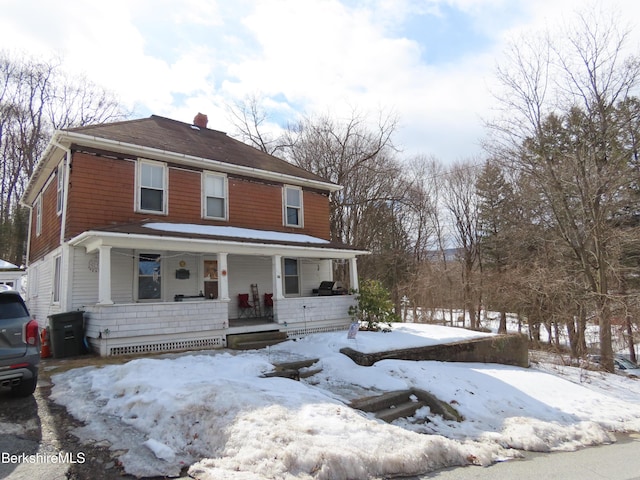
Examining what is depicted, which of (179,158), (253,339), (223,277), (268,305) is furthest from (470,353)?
(179,158)

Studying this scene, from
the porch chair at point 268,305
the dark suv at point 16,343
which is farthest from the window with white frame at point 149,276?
the dark suv at point 16,343

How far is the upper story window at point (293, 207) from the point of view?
14.4 meters

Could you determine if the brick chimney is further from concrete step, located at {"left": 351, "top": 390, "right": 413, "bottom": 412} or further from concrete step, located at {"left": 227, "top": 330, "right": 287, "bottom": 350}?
concrete step, located at {"left": 351, "top": 390, "right": 413, "bottom": 412}

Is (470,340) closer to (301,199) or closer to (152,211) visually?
(301,199)

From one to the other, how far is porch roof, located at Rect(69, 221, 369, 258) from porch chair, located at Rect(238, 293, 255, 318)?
7.26 ft

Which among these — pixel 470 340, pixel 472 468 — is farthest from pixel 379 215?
pixel 472 468

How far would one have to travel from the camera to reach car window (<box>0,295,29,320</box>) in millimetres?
4977

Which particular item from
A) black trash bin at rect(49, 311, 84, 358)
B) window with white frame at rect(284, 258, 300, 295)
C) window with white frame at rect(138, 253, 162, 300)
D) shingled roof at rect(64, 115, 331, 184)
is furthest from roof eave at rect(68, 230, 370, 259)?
shingled roof at rect(64, 115, 331, 184)

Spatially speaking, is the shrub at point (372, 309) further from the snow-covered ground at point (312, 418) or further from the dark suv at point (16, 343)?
the dark suv at point (16, 343)

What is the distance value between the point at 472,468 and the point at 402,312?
25631 mm

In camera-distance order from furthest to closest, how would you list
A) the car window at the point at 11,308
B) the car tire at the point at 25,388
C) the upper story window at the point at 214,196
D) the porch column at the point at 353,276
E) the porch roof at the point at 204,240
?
the porch column at the point at 353,276 < the upper story window at the point at 214,196 < the porch roof at the point at 204,240 < the car tire at the point at 25,388 < the car window at the point at 11,308

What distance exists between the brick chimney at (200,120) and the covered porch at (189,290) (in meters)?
6.74

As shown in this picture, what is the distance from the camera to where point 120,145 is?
10.6m

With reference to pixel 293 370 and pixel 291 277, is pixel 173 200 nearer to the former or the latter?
pixel 291 277
